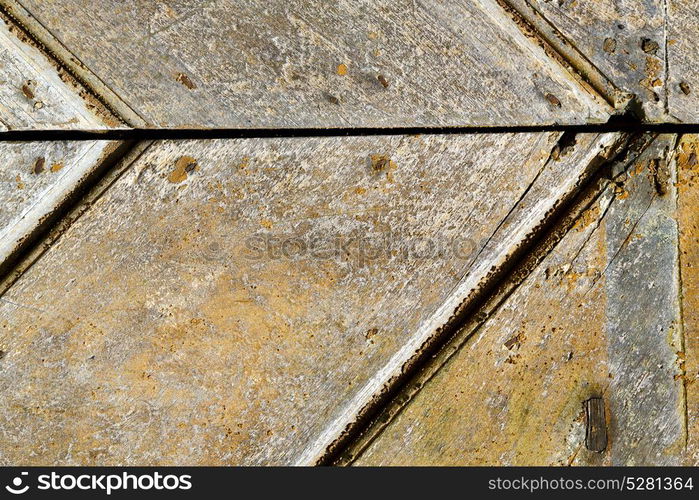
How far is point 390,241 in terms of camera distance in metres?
1.94

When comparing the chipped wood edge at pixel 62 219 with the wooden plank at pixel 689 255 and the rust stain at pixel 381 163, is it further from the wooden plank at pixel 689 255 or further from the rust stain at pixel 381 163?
the wooden plank at pixel 689 255

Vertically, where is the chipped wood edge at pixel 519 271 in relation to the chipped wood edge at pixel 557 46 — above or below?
below

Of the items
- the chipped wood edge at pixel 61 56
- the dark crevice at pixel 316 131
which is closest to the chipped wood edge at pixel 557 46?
the dark crevice at pixel 316 131

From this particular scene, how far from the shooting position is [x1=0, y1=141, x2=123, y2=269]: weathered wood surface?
1870mm

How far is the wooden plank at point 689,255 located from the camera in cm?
196

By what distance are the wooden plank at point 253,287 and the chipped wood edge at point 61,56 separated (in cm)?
24

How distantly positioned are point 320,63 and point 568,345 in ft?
4.15

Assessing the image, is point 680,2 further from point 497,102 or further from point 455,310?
point 455,310

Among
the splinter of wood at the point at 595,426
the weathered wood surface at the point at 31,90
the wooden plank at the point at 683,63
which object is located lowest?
the splinter of wood at the point at 595,426

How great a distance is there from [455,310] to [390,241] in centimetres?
32
